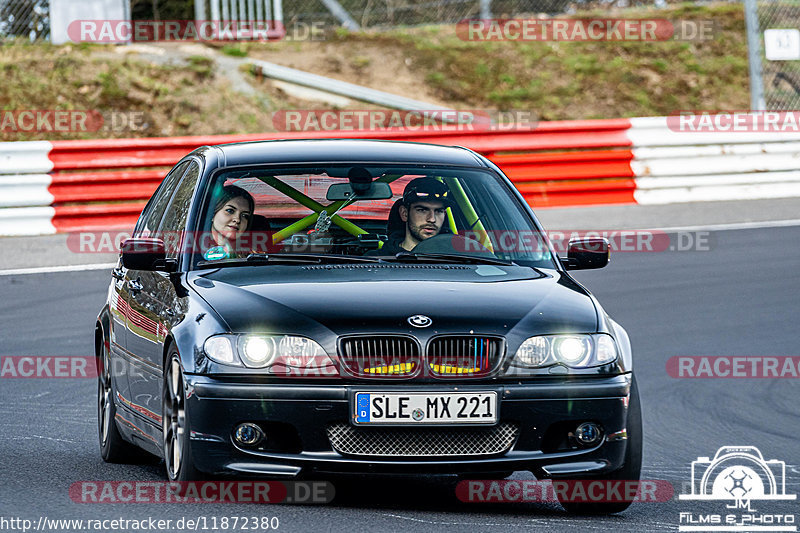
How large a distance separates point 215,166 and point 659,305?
6505 mm

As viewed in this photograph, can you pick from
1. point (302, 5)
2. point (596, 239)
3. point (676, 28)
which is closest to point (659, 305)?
point (596, 239)

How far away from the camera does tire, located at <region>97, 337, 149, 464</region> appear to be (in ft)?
24.2

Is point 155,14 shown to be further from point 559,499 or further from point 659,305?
point 559,499

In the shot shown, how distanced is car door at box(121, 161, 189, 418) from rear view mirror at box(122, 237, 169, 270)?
23cm

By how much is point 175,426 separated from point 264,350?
600 millimetres

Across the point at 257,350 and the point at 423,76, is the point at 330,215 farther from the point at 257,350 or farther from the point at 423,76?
the point at 423,76
